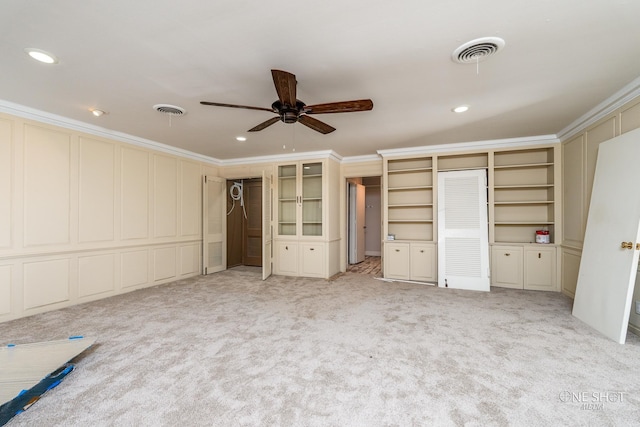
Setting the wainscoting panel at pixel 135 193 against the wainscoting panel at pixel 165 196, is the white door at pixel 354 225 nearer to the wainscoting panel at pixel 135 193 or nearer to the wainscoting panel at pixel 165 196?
the wainscoting panel at pixel 165 196

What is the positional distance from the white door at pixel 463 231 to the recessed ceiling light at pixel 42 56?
5.07 meters

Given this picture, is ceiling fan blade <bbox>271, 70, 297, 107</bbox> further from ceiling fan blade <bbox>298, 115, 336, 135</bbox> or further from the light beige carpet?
the light beige carpet

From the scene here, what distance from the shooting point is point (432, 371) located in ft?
6.97

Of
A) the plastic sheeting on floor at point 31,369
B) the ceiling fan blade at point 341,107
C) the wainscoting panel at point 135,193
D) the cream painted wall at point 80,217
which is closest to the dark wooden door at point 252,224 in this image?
the cream painted wall at point 80,217

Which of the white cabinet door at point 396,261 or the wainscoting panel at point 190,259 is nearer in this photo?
the white cabinet door at point 396,261

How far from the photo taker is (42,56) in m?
2.18

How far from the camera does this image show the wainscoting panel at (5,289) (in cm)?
312

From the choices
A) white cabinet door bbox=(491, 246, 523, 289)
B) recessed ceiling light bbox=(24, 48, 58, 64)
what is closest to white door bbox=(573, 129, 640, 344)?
white cabinet door bbox=(491, 246, 523, 289)

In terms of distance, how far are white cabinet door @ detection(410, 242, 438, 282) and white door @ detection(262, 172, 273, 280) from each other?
2.73 metres

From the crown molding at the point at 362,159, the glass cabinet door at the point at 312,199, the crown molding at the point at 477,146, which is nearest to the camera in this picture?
the crown molding at the point at 477,146

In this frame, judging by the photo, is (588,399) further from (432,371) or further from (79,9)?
(79,9)

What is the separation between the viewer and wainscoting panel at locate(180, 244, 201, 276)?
534cm

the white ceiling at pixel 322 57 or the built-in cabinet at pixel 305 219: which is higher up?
the white ceiling at pixel 322 57

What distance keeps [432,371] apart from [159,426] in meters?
1.85
